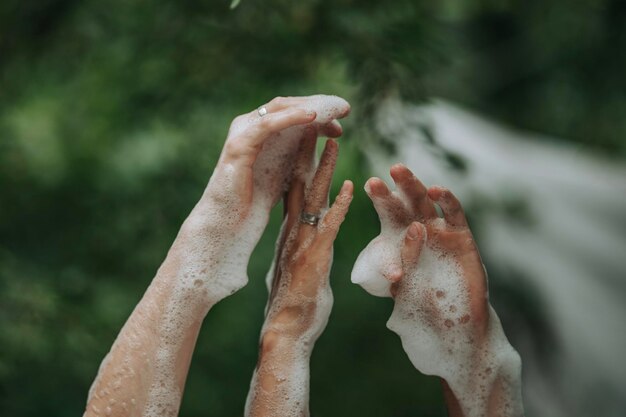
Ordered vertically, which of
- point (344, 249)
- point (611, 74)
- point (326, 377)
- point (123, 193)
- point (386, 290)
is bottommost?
point (386, 290)

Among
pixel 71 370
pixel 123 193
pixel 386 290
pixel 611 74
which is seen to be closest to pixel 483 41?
pixel 611 74

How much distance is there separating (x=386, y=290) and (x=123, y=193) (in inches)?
54.3

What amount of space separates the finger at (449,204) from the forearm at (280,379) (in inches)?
10.6

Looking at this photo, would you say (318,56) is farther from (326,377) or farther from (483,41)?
(483,41)

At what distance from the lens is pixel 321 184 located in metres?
1.09

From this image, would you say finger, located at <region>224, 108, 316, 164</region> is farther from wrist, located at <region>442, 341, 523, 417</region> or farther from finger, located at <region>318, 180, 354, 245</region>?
wrist, located at <region>442, 341, 523, 417</region>

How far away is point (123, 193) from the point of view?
7.55 ft

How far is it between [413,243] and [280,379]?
261 millimetres

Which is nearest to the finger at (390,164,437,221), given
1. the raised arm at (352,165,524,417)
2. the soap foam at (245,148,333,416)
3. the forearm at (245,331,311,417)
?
the raised arm at (352,165,524,417)

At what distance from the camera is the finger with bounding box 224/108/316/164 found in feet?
3.34

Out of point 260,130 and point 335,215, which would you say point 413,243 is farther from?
point 260,130

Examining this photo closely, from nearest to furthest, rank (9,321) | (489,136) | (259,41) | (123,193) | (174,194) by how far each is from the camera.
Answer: (259,41) < (9,321) < (174,194) < (123,193) < (489,136)

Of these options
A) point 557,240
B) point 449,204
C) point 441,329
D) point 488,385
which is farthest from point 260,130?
point 557,240

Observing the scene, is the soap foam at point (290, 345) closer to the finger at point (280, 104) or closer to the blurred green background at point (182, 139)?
the finger at point (280, 104)
